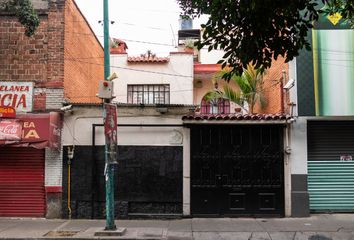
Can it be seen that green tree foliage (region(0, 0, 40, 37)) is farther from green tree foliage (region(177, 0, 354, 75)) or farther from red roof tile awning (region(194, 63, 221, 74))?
red roof tile awning (region(194, 63, 221, 74))

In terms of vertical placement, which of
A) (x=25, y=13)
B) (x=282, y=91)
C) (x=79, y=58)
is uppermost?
(x=25, y=13)

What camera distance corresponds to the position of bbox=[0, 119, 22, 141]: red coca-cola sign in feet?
42.7

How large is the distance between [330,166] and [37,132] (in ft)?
28.5

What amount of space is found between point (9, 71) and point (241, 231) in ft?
27.1

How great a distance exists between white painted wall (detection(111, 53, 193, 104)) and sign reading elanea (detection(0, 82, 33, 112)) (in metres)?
9.09

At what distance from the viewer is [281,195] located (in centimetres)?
1366

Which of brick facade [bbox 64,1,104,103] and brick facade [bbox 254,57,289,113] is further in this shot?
brick facade [bbox 254,57,289,113]

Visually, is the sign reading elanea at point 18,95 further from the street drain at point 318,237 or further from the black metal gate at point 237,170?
the street drain at point 318,237

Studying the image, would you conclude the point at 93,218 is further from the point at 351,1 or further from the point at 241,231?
the point at 351,1

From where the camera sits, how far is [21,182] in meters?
13.8

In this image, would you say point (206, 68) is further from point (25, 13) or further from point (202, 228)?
point (202, 228)

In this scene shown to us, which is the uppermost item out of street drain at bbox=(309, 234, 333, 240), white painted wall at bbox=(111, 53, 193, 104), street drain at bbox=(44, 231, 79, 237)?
white painted wall at bbox=(111, 53, 193, 104)

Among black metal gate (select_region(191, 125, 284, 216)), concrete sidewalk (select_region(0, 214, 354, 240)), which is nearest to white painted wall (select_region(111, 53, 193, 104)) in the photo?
black metal gate (select_region(191, 125, 284, 216))

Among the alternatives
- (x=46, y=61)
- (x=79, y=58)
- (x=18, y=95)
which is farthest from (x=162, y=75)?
(x=18, y=95)
